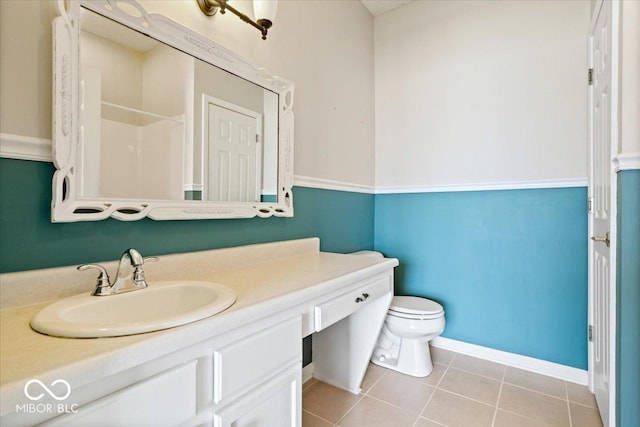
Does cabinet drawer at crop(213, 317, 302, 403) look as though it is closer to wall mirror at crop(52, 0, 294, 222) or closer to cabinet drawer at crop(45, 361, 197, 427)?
cabinet drawer at crop(45, 361, 197, 427)

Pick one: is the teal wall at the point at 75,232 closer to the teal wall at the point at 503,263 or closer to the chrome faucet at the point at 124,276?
the chrome faucet at the point at 124,276

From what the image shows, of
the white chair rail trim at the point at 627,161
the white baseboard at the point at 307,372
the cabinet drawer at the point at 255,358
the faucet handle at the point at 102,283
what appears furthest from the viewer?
the white baseboard at the point at 307,372

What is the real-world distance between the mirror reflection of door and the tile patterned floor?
1.18 m

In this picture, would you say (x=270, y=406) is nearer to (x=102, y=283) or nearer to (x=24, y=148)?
(x=102, y=283)

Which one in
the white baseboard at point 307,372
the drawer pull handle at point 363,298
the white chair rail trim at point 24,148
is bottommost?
the white baseboard at point 307,372

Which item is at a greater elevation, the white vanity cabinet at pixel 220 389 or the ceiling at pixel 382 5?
the ceiling at pixel 382 5

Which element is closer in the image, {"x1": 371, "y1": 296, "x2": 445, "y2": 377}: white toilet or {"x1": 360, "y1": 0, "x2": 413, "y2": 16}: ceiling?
{"x1": 371, "y1": 296, "x2": 445, "y2": 377}: white toilet

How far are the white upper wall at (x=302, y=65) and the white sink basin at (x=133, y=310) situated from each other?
52 cm

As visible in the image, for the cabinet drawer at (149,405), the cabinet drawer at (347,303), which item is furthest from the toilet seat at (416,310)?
the cabinet drawer at (149,405)

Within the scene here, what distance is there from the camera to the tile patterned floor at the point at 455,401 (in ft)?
4.93

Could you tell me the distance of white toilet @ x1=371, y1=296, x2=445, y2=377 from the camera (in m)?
1.84

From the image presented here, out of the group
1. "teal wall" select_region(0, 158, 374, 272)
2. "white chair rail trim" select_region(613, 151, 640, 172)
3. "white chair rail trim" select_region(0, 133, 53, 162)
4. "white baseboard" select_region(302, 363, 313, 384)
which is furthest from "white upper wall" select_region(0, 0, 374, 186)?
"white chair rail trim" select_region(613, 151, 640, 172)

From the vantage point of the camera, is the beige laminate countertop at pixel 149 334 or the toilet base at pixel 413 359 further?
the toilet base at pixel 413 359

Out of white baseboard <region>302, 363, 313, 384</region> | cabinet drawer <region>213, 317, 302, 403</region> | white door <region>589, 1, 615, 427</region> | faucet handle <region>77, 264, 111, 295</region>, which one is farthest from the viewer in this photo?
white baseboard <region>302, 363, 313, 384</region>
